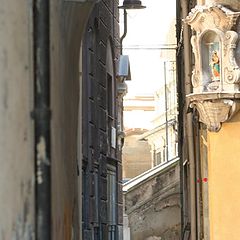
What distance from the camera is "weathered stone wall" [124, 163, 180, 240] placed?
28.7m

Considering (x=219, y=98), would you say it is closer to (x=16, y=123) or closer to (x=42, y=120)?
(x=42, y=120)

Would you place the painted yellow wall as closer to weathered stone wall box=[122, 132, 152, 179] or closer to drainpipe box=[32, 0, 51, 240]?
drainpipe box=[32, 0, 51, 240]

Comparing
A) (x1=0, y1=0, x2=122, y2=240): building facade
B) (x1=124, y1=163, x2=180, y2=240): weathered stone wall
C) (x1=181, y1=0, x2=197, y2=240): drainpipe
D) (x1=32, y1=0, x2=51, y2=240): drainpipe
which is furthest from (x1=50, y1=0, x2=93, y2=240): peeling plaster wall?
(x1=124, y1=163, x2=180, y2=240): weathered stone wall

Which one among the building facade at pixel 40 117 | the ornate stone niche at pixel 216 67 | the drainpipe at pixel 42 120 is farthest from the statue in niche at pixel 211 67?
the drainpipe at pixel 42 120

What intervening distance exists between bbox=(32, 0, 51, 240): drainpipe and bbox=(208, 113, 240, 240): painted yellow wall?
11.0 meters

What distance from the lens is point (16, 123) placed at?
349 centimetres

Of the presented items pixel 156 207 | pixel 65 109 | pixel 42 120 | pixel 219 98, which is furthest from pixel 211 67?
pixel 156 207

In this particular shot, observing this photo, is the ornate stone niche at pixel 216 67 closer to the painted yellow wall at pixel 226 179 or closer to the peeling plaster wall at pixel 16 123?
the painted yellow wall at pixel 226 179

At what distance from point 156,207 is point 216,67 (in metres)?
14.7

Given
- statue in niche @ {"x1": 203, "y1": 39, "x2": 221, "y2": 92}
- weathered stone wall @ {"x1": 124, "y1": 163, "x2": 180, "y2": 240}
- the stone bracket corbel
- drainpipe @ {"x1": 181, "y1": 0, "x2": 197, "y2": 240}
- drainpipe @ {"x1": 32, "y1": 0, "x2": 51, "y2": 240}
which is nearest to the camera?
drainpipe @ {"x1": 32, "y1": 0, "x2": 51, "y2": 240}

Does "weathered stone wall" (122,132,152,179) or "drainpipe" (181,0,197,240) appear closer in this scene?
"drainpipe" (181,0,197,240)

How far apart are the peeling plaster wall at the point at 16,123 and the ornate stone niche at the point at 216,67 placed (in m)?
10.7

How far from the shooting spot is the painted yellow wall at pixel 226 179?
14422 millimetres

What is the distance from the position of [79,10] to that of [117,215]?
1591 centimetres
